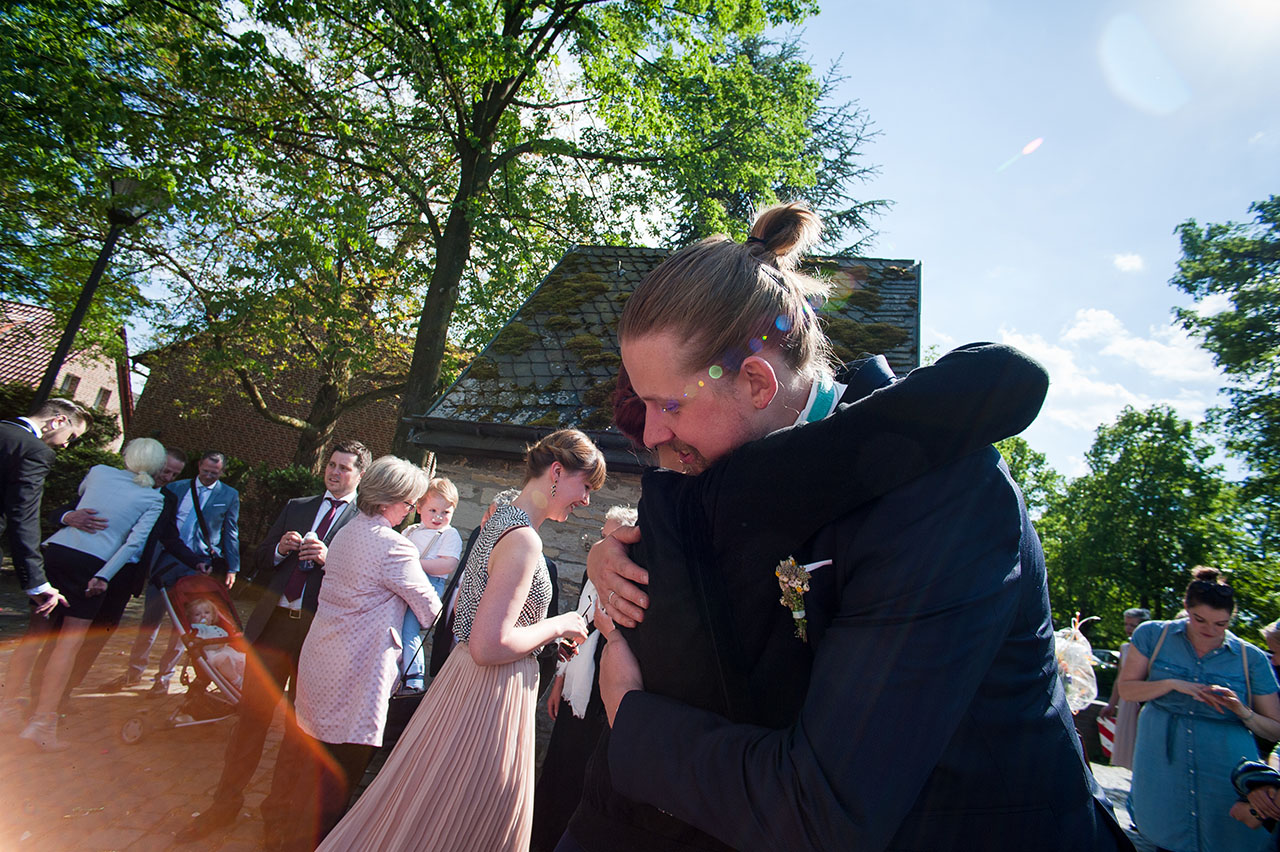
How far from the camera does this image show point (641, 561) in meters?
1.35

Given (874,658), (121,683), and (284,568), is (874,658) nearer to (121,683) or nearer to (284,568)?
(284,568)

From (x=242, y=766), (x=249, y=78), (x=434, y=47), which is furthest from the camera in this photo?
(x=434, y=47)

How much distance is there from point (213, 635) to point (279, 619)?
5.41 feet

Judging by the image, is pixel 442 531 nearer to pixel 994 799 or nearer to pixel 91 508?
pixel 91 508

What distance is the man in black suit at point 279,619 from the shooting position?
409 centimetres

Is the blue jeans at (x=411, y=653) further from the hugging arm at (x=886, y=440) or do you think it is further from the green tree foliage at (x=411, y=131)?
the green tree foliage at (x=411, y=131)

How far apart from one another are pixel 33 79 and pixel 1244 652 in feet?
51.6

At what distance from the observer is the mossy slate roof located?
23.2ft

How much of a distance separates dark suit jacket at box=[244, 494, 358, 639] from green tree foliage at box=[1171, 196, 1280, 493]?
972 inches

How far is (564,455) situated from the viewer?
132 inches

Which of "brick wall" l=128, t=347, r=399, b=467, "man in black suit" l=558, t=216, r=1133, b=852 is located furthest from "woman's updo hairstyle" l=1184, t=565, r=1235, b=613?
"brick wall" l=128, t=347, r=399, b=467

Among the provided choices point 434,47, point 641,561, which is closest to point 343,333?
point 434,47

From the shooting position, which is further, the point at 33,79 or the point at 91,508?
the point at 33,79

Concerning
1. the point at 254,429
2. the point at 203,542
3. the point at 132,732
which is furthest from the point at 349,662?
the point at 254,429
